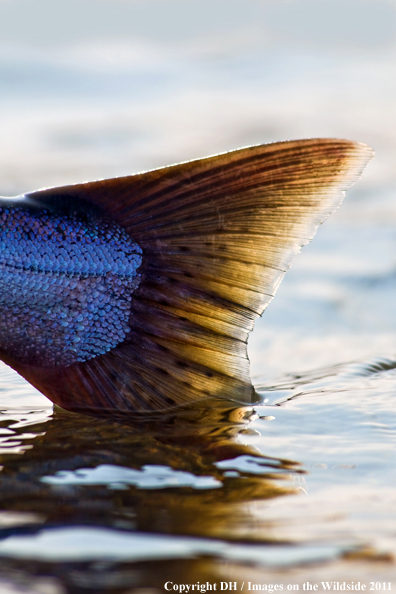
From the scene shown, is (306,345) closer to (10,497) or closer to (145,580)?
(10,497)

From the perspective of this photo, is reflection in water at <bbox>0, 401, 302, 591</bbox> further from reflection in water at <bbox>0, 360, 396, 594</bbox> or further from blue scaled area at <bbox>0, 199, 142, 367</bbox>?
blue scaled area at <bbox>0, 199, 142, 367</bbox>

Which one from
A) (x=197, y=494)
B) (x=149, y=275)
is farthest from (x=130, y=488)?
(x=149, y=275)

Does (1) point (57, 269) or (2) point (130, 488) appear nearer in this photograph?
(2) point (130, 488)

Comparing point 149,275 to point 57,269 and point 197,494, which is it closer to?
point 57,269

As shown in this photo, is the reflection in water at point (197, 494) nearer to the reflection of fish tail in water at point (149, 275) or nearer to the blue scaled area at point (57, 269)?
A: the reflection of fish tail in water at point (149, 275)

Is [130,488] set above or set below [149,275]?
below

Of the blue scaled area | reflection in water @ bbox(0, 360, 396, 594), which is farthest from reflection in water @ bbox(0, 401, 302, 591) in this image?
the blue scaled area

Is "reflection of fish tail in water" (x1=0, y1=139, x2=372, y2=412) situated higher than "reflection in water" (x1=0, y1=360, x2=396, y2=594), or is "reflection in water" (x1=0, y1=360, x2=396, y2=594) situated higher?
"reflection of fish tail in water" (x1=0, y1=139, x2=372, y2=412)

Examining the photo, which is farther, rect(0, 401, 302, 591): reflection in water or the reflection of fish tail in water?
the reflection of fish tail in water
